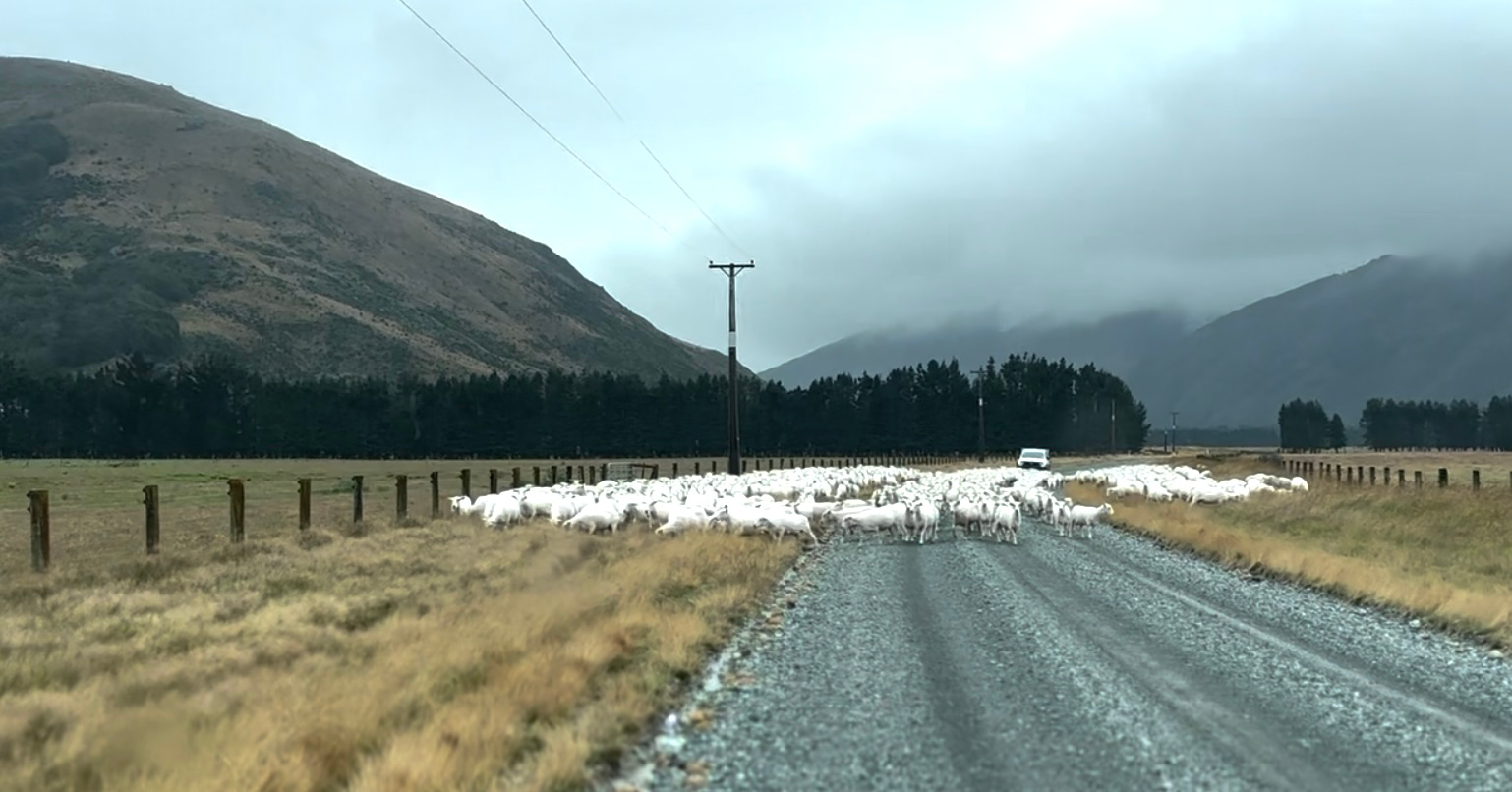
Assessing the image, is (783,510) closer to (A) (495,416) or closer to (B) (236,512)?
(B) (236,512)

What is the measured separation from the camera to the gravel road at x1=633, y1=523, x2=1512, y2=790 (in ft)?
23.4

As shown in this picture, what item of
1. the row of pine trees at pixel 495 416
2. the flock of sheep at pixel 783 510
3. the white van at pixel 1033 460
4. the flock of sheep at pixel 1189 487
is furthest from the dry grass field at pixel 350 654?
the row of pine trees at pixel 495 416

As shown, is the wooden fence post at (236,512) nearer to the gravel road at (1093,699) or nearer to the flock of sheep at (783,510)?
the flock of sheep at (783,510)

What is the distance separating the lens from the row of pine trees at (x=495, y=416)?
328ft

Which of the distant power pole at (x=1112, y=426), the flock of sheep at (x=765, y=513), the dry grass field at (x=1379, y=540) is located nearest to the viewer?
the dry grass field at (x=1379, y=540)

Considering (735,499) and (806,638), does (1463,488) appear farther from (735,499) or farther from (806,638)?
(806,638)

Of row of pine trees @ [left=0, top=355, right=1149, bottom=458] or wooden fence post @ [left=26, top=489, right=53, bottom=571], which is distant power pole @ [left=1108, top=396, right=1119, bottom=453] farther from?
wooden fence post @ [left=26, top=489, right=53, bottom=571]

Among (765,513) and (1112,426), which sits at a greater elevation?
(1112,426)

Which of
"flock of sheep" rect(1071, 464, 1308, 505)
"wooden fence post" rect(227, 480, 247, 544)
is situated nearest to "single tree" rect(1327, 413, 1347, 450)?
"flock of sheep" rect(1071, 464, 1308, 505)

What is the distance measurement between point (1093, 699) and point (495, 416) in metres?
103

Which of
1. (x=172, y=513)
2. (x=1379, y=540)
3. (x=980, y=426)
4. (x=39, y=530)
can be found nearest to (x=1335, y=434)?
(x=980, y=426)

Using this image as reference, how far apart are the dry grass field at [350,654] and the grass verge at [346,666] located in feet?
0.08

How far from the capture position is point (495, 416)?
108625 millimetres

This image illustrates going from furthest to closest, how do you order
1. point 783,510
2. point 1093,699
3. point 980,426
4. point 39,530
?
point 980,426
point 783,510
point 39,530
point 1093,699
